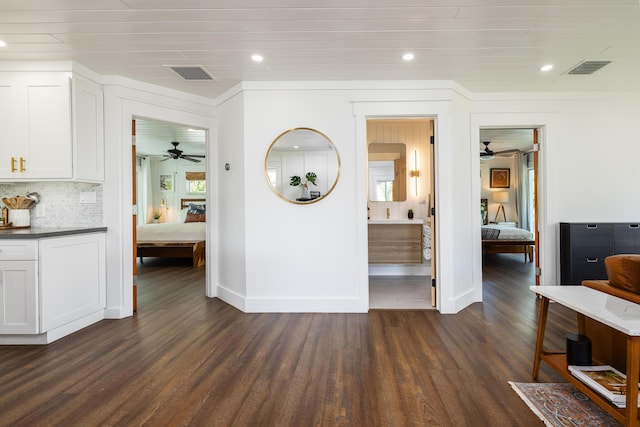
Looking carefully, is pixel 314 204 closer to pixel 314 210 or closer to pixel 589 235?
pixel 314 210

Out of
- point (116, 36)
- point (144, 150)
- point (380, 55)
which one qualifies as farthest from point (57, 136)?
point (144, 150)

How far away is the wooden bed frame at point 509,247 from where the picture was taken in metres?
6.18

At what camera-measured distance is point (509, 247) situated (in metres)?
6.49

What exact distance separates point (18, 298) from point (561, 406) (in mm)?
3861

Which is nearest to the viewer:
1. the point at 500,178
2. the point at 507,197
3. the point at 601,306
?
the point at 601,306

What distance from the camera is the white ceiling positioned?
2186 mm

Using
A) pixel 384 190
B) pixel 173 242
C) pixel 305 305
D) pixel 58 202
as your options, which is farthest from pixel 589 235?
pixel 173 242

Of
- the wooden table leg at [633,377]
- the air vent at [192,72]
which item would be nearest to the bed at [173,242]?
the air vent at [192,72]

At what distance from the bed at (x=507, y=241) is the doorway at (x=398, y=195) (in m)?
1.95

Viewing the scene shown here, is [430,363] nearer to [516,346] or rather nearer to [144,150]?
[516,346]

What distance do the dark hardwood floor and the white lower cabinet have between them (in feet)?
0.45

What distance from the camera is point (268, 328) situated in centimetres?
300

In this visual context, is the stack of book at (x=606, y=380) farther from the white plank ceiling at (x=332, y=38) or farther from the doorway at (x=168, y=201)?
the doorway at (x=168, y=201)

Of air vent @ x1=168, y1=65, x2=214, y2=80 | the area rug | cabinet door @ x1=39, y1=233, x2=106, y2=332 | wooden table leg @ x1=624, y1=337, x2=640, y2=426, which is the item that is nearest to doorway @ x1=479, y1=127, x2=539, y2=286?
the area rug
